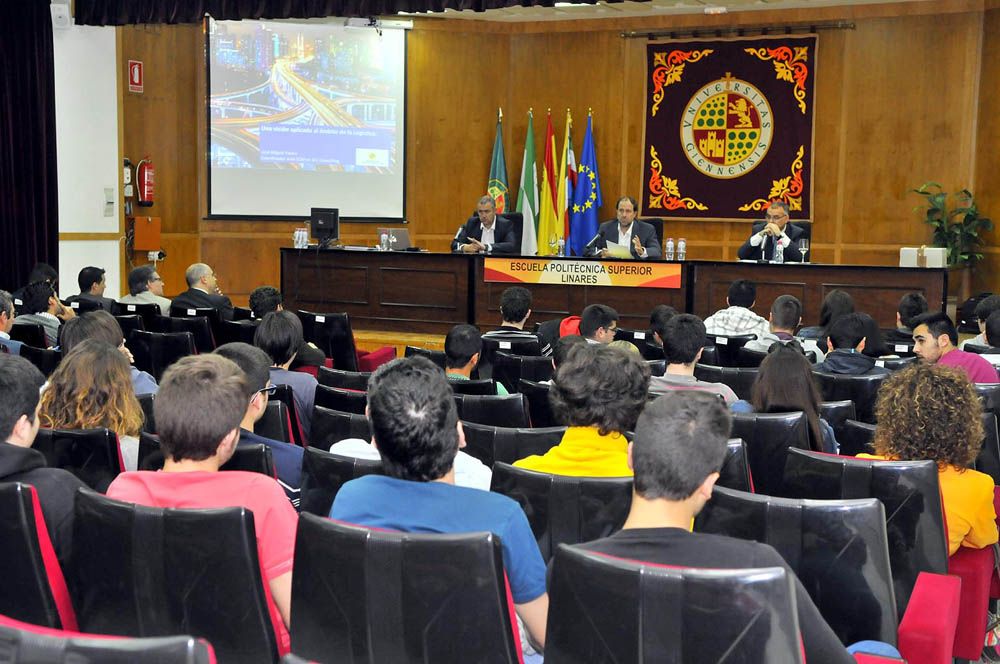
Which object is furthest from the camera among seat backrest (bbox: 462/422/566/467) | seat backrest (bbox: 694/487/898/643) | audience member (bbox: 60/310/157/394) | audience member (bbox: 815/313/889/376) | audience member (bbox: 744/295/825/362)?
audience member (bbox: 744/295/825/362)

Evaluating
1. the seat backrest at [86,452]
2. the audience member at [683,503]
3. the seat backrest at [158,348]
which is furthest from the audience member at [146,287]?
the audience member at [683,503]

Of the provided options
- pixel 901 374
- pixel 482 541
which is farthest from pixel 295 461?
pixel 901 374

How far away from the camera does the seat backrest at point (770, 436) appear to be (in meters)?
3.27

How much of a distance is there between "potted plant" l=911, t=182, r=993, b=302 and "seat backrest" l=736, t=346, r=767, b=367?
199 inches

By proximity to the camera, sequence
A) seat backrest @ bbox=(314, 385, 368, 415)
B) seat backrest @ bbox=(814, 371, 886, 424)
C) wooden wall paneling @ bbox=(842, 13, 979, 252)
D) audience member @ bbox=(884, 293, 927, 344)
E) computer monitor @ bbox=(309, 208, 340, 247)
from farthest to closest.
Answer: wooden wall paneling @ bbox=(842, 13, 979, 252) → computer monitor @ bbox=(309, 208, 340, 247) → audience member @ bbox=(884, 293, 927, 344) → seat backrest @ bbox=(814, 371, 886, 424) → seat backrest @ bbox=(314, 385, 368, 415)

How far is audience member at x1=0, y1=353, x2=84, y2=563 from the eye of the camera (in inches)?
87.6

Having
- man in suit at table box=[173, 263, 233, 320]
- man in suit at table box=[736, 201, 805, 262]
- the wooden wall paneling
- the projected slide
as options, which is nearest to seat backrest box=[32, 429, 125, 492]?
man in suit at table box=[173, 263, 233, 320]

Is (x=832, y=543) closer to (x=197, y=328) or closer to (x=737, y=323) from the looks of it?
(x=737, y=323)

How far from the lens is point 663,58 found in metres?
11.2

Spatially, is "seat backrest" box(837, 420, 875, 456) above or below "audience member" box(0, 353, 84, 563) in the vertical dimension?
below

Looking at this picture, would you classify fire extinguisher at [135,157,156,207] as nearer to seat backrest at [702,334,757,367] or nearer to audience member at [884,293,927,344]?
seat backrest at [702,334,757,367]

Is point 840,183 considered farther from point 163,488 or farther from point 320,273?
point 163,488

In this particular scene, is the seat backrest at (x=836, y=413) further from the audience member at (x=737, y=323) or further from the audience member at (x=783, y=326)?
the audience member at (x=737, y=323)

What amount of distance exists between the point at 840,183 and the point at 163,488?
31.4 feet
